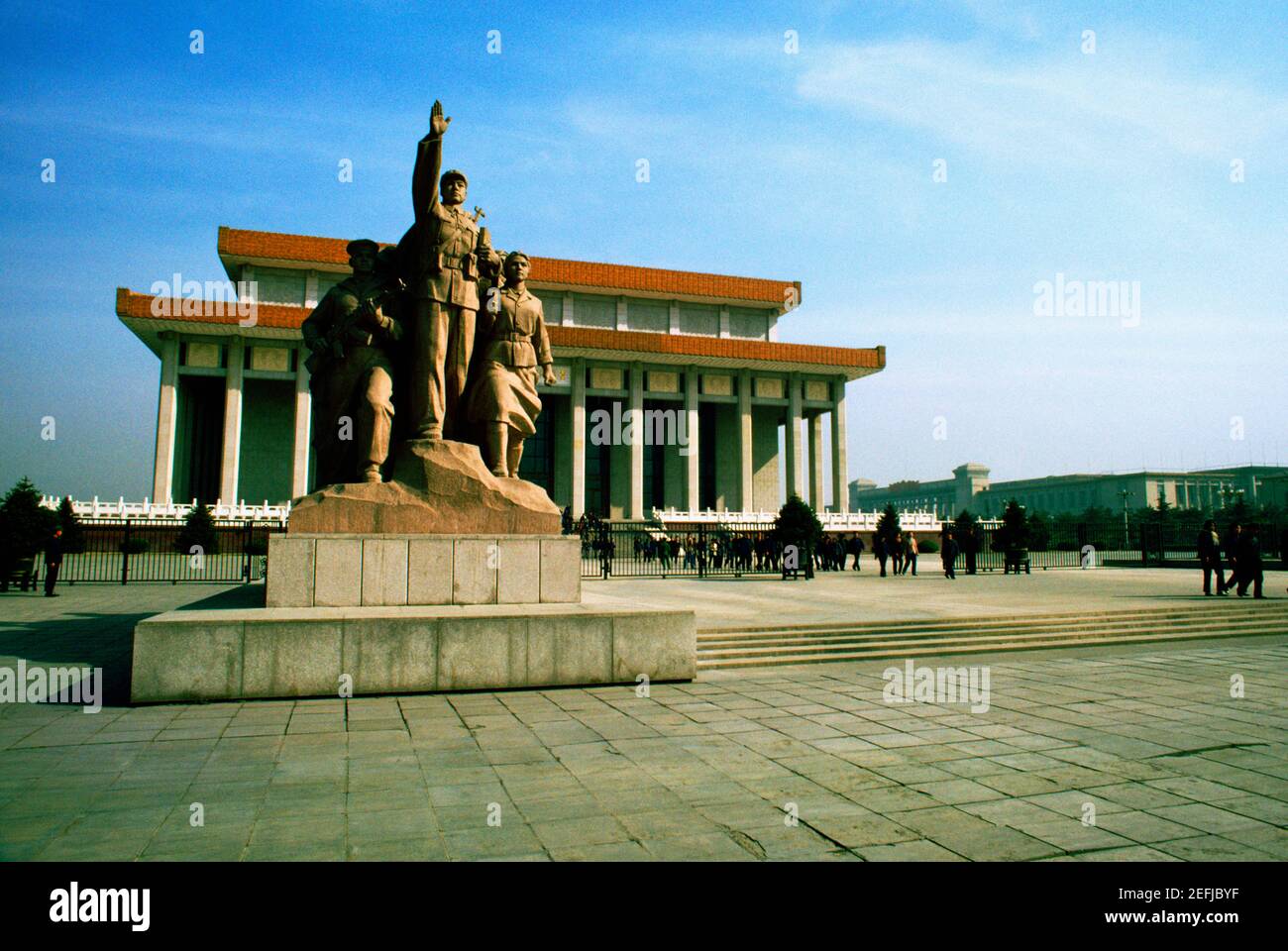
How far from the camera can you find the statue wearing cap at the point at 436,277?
827cm

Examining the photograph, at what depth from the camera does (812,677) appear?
8.06m

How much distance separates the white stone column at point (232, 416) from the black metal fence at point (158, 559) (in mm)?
7675

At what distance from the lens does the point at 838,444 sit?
4947 cm

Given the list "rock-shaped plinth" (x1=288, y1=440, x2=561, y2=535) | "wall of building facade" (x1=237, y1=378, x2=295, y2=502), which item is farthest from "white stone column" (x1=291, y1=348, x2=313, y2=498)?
"rock-shaped plinth" (x1=288, y1=440, x2=561, y2=535)

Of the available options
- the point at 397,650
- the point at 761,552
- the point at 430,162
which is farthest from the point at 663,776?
the point at 761,552

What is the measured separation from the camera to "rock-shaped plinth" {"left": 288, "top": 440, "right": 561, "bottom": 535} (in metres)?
7.79

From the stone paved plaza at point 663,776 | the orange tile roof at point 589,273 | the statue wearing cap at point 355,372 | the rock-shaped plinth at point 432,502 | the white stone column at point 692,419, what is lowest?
the stone paved plaza at point 663,776

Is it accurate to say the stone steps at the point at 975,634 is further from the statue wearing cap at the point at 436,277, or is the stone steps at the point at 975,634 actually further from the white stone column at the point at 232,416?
the white stone column at the point at 232,416

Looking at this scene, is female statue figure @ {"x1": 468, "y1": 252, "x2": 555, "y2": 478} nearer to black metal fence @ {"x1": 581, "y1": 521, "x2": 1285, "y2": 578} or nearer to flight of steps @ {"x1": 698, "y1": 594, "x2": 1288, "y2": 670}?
flight of steps @ {"x1": 698, "y1": 594, "x2": 1288, "y2": 670}

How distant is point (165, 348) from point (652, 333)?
2470 centimetres

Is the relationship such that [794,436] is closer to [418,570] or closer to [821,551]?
[821,551]

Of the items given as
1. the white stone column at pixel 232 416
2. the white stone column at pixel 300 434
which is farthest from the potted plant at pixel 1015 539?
the white stone column at pixel 232 416

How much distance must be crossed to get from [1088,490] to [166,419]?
4128 inches
